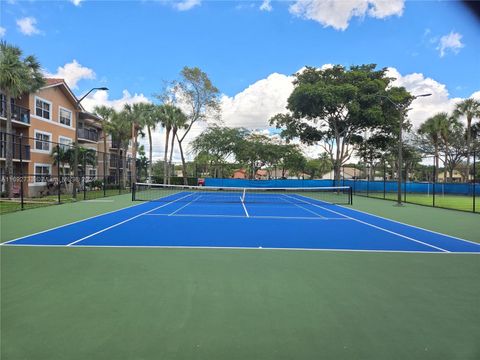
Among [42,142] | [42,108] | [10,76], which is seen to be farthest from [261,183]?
[10,76]

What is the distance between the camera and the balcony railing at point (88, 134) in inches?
1510

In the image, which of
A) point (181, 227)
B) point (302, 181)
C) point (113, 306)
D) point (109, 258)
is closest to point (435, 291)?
point (113, 306)

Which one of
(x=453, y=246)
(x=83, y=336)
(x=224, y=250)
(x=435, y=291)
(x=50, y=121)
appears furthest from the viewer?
(x=50, y=121)

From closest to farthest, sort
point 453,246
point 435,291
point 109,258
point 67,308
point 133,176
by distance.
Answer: point 67,308 → point 435,291 → point 109,258 → point 453,246 → point 133,176

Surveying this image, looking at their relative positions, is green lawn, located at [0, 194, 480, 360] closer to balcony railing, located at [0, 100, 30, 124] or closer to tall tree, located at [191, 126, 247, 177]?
balcony railing, located at [0, 100, 30, 124]

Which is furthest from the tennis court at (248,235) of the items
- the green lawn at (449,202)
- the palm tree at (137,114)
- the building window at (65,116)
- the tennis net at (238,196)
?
the palm tree at (137,114)

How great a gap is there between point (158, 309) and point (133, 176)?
3120cm

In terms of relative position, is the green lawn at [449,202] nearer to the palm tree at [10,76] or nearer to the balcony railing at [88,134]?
the palm tree at [10,76]

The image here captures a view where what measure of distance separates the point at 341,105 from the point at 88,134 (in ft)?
89.0

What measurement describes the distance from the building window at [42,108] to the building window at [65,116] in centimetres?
213

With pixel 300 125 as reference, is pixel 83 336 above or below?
below

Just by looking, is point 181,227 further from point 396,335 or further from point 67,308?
point 396,335

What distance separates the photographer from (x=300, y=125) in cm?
3734

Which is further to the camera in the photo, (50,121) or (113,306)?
(50,121)
